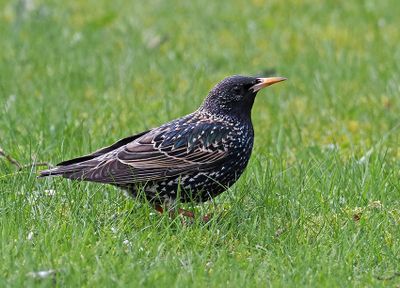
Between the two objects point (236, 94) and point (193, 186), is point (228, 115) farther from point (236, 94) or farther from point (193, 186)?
point (193, 186)

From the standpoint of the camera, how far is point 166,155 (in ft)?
19.6

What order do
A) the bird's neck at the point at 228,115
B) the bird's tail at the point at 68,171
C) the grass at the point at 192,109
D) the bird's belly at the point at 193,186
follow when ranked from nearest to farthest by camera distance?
the grass at the point at 192,109, the bird's tail at the point at 68,171, the bird's belly at the point at 193,186, the bird's neck at the point at 228,115

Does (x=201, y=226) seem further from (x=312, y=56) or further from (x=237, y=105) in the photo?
(x=312, y=56)

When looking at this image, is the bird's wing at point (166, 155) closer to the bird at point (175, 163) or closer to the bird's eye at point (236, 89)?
the bird at point (175, 163)

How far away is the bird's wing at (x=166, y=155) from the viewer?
19.1ft

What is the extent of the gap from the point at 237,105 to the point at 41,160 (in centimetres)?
142

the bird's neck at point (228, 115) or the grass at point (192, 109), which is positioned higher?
the bird's neck at point (228, 115)

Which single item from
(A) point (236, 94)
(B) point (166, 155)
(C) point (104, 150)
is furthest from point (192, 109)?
(B) point (166, 155)

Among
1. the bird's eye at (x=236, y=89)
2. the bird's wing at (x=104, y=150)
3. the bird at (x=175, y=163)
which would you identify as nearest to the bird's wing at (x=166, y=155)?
the bird at (x=175, y=163)

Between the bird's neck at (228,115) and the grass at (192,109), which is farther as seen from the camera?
the bird's neck at (228,115)

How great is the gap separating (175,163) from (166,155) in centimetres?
8

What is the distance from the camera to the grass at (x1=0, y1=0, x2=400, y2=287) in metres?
4.94

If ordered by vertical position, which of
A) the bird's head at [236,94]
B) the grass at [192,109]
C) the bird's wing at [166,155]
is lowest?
the grass at [192,109]

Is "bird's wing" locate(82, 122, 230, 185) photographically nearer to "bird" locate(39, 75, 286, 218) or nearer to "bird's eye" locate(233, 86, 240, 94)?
"bird" locate(39, 75, 286, 218)
